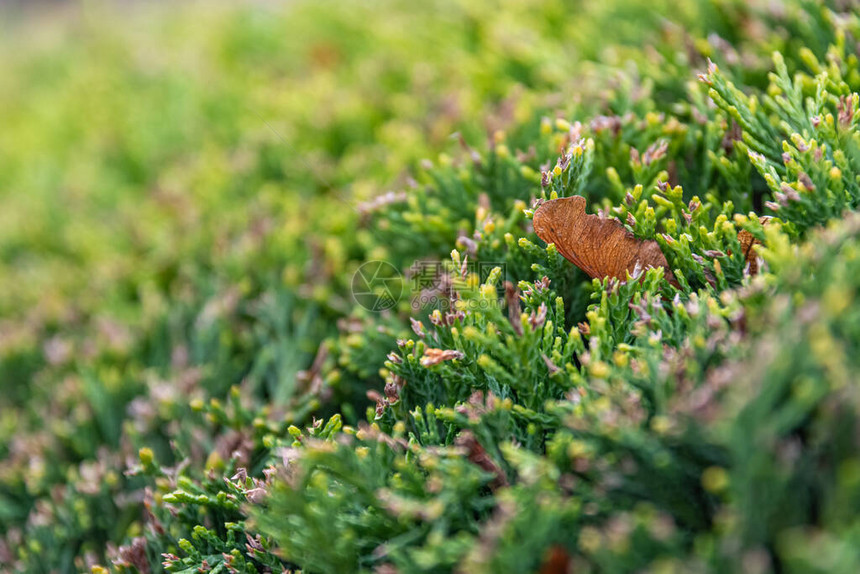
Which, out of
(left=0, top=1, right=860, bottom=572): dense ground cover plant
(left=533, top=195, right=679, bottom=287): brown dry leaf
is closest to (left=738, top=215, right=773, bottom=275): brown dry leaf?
(left=0, top=1, right=860, bottom=572): dense ground cover plant

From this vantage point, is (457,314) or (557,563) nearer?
(557,563)

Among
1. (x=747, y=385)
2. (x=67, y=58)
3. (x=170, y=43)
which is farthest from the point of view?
(x=67, y=58)

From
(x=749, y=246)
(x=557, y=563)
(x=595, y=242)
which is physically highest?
(x=749, y=246)

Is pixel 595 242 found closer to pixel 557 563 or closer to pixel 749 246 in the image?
pixel 749 246

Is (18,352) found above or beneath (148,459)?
beneath

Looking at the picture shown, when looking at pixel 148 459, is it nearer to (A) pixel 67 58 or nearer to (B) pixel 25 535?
(B) pixel 25 535

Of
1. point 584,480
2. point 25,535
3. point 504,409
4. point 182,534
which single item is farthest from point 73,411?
point 584,480

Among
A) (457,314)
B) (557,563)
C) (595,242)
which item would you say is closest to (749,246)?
(595,242)

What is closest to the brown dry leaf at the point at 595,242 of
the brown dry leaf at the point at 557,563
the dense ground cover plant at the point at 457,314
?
the dense ground cover plant at the point at 457,314

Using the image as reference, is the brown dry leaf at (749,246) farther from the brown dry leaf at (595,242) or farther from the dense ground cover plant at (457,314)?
the brown dry leaf at (595,242)
